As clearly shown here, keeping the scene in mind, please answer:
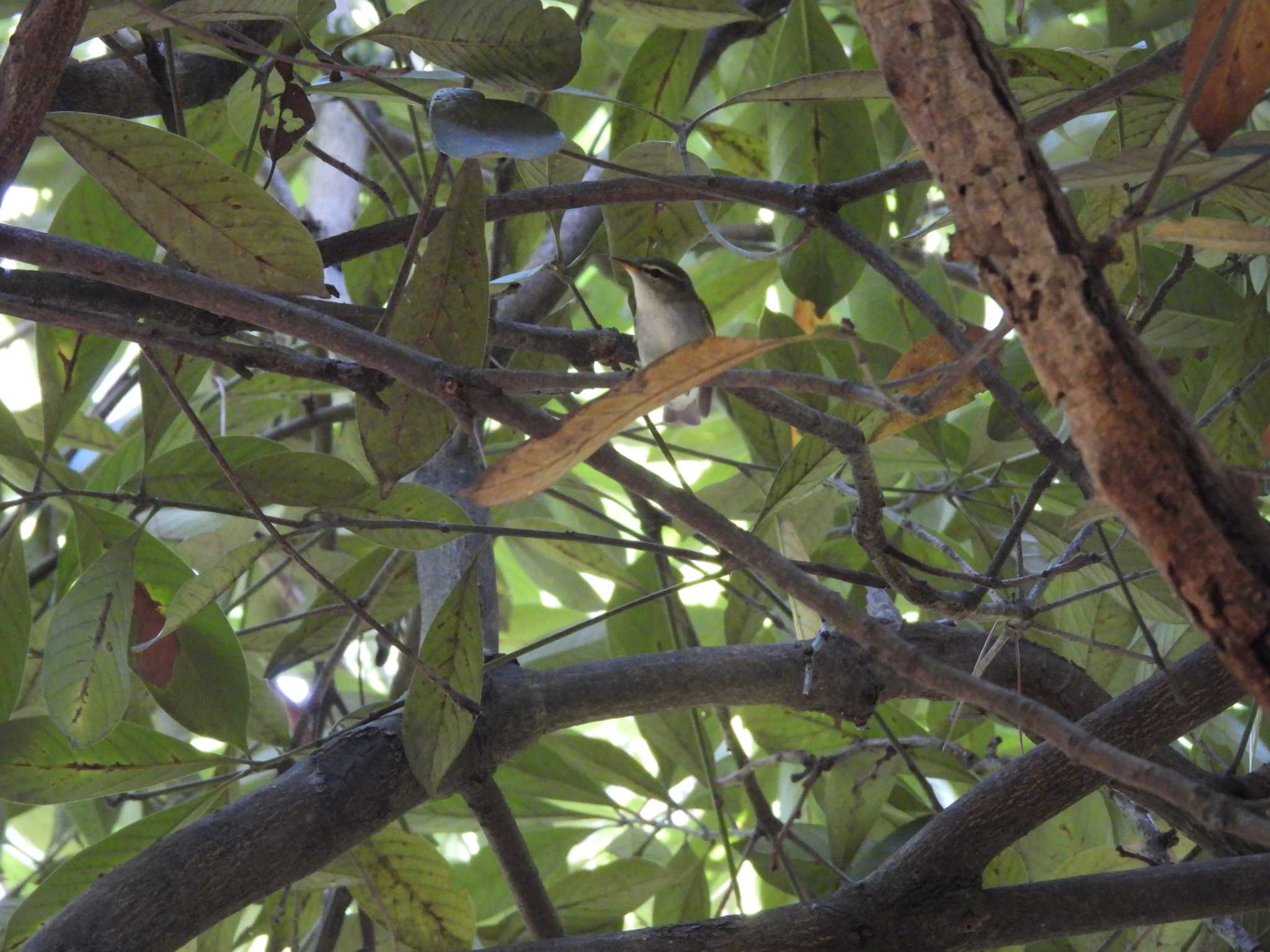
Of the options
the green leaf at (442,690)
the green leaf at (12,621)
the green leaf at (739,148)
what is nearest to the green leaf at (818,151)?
the green leaf at (739,148)

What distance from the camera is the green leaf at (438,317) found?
109cm

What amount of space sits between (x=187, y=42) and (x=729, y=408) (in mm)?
979

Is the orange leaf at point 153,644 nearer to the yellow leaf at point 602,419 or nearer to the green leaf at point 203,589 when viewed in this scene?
the green leaf at point 203,589

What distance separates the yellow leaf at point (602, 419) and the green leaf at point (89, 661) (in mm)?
642

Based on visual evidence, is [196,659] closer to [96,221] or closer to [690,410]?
[96,221]

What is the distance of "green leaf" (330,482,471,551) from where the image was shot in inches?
53.4

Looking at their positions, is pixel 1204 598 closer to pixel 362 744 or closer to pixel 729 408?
pixel 362 744

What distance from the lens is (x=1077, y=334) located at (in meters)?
0.71

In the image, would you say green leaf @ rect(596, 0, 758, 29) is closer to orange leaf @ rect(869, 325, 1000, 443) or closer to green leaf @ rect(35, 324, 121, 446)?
orange leaf @ rect(869, 325, 1000, 443)

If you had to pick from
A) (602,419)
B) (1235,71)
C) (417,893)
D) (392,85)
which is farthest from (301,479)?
(1235,71)

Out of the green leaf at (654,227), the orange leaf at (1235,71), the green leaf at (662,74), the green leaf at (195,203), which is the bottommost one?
the orange leaf at (1235,71)

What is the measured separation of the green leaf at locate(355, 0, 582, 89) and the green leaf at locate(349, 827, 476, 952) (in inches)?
39.6

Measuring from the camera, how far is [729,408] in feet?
6.43

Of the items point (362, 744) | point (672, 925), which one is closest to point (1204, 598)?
point (672, 925)
